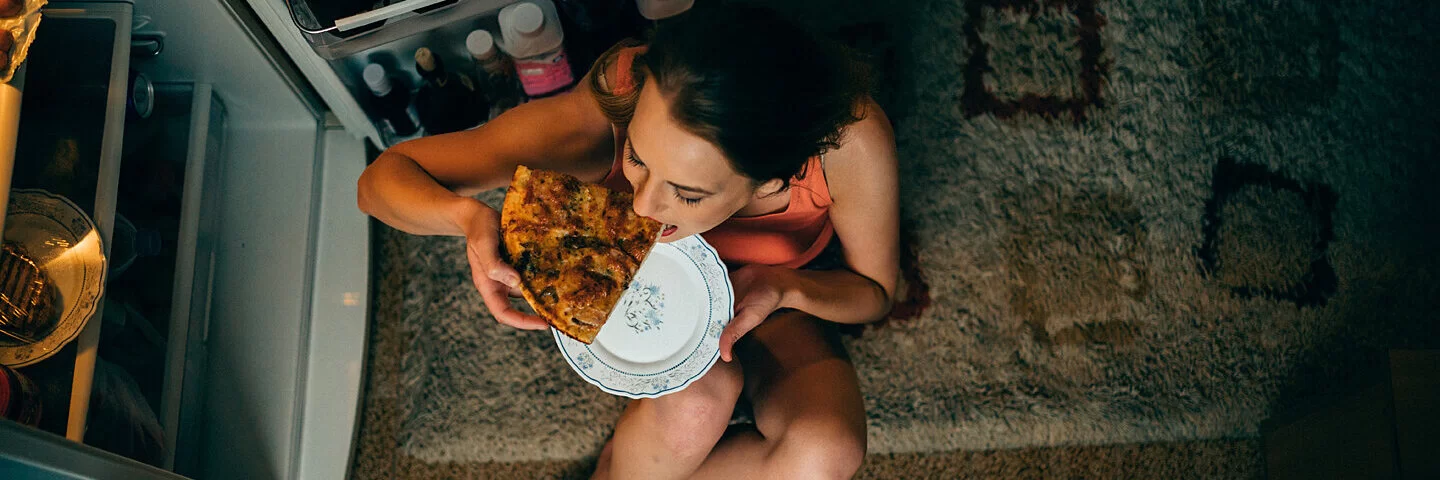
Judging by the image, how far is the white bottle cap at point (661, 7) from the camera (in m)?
1.38

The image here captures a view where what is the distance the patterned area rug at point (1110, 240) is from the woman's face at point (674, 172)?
78cm

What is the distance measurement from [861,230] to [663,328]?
14.8 inches

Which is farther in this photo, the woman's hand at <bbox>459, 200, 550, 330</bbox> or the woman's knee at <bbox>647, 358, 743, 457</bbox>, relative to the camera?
the woman's knee at <bbox>647, 358, 743, 457</bbox>

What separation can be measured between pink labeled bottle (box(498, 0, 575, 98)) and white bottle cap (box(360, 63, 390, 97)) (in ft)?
0.69

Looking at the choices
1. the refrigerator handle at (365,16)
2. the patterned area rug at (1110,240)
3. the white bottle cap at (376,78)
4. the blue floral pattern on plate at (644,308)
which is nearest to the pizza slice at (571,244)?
the blue floral pattern on plate at (644,308)

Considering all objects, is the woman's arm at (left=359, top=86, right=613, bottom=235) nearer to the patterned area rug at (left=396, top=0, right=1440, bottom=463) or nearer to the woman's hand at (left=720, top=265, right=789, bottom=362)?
the woman's hand at (left=720, top=265, right=789, bottom=362)

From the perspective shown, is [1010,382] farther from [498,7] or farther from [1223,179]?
[498,7]

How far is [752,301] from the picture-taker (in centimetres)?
127

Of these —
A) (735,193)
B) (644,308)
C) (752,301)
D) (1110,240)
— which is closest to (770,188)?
(735,193)

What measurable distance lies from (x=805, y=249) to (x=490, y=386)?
2.48ft

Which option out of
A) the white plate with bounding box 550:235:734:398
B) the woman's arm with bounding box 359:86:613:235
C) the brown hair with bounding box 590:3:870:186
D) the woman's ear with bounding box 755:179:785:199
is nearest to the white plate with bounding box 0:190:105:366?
the woman's arm with bounding box 359:86:613:235

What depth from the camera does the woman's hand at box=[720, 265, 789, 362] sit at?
1.25 metres

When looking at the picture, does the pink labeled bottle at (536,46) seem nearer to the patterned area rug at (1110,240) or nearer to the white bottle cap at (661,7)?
the white bottle cap at (661,7)

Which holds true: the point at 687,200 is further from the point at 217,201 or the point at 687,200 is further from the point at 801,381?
the point at 217,201
